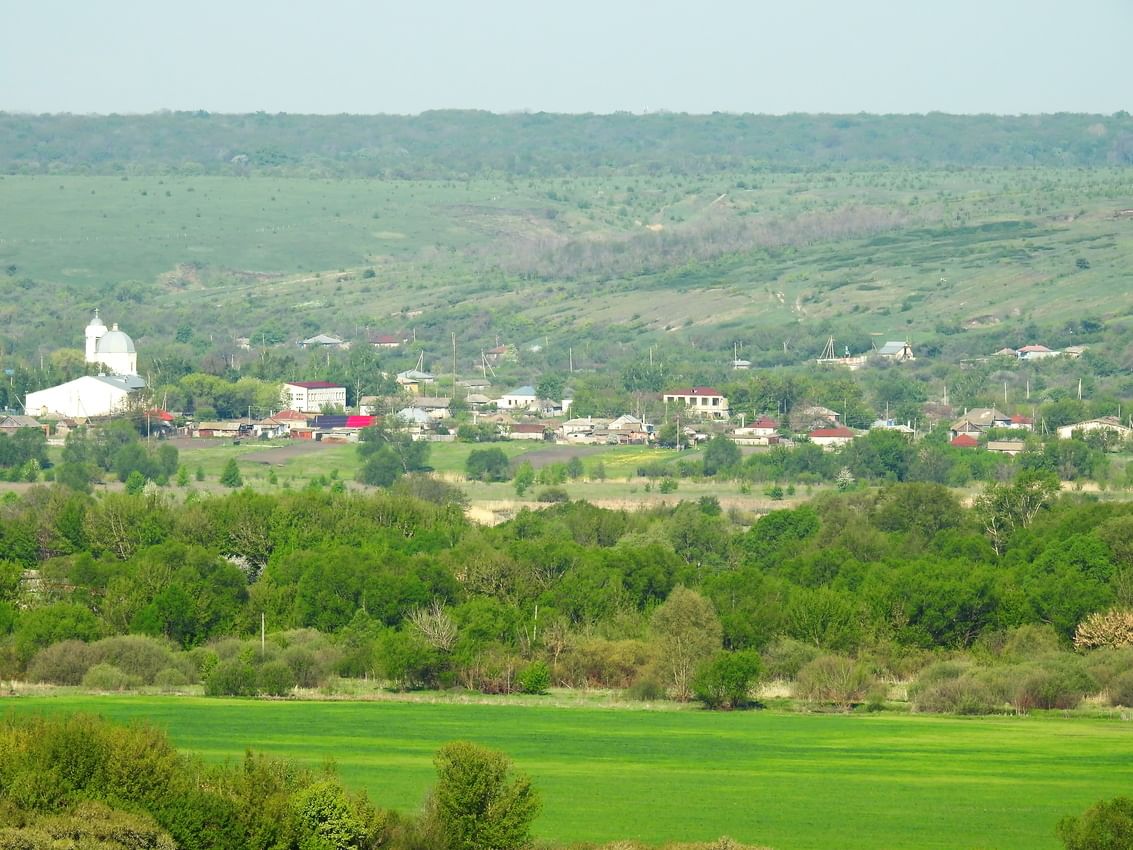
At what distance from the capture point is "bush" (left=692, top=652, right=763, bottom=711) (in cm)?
4575

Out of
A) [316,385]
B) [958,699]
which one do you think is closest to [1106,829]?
[958,699]

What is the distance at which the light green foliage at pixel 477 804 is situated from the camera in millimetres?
29000

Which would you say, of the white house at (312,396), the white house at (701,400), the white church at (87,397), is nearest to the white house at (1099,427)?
the white house at (701,400)

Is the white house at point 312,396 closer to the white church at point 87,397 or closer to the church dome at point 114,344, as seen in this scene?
the white church at point 87,397

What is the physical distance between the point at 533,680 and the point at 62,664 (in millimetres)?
9690

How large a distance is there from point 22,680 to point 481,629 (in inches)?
381

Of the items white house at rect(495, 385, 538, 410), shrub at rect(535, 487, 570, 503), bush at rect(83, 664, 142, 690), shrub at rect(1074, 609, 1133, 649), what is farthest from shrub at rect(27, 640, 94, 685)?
white house at rect(495, 385, 538, 410)

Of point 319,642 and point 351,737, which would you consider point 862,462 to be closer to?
point 319,642

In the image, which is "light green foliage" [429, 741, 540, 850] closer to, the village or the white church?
the village

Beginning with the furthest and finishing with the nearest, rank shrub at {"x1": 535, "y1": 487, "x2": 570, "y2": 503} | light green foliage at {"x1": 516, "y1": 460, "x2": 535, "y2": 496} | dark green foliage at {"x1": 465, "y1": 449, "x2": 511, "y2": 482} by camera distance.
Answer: dark green foliage at {"x1": 465, "y1": 449, "x2": 511, "y2": 482} < light green foliage at {"x1": 516, "y1": 460, "x2": 535, "y2": 496} < shrub at {"x1": 535, "y1": 487, "x2": 570, "y2": 503}

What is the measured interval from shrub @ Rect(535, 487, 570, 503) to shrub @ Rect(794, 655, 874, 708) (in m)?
29.6

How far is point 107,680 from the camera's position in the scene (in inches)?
1832

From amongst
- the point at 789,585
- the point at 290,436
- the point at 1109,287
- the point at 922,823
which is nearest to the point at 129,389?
the point at 290,436

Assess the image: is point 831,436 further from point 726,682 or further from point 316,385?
point 726,682
